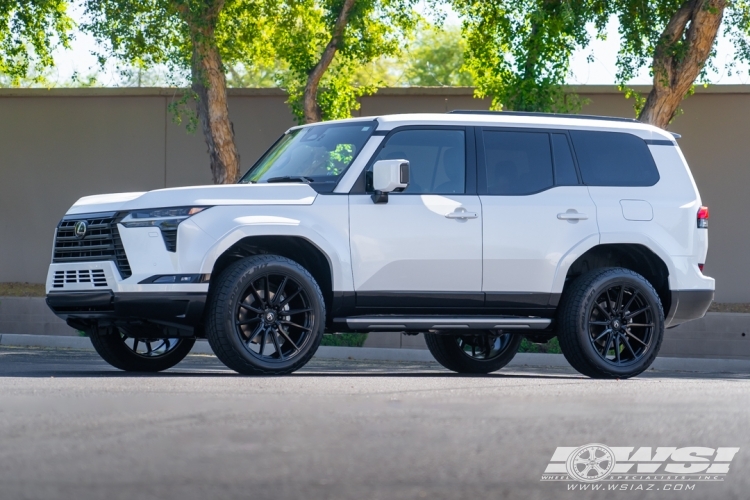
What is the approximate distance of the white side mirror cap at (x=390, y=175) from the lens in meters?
A: 9.33

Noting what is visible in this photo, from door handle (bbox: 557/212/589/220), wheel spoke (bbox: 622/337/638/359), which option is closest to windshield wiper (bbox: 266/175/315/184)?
door handle (bbox: 557/212/589/220)

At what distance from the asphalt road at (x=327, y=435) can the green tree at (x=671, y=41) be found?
11.0 m

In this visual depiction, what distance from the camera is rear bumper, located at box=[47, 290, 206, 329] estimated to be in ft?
29.4

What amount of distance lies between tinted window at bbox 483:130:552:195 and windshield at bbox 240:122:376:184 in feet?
3.38

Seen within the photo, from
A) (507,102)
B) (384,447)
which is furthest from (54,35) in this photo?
(384,447)

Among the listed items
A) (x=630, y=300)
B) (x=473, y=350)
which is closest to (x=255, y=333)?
(x=630, y=300)

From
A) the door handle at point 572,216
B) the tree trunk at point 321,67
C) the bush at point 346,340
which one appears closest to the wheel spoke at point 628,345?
the door handle at point 572,216

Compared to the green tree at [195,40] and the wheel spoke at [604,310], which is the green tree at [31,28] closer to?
the green tree at [195,40]

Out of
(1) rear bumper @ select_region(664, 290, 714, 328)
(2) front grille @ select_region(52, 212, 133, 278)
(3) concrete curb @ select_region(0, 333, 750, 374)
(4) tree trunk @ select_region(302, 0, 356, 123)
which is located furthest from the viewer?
(4) tree trunk @ select_region(302, 0, 356, 123)

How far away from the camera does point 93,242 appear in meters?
9.39

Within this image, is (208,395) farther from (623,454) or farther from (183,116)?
(183,116)

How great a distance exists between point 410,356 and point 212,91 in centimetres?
Answer: 541

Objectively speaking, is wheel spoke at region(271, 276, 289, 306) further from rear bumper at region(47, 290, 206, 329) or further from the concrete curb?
the concrete curb

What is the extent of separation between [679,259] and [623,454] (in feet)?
18.5
